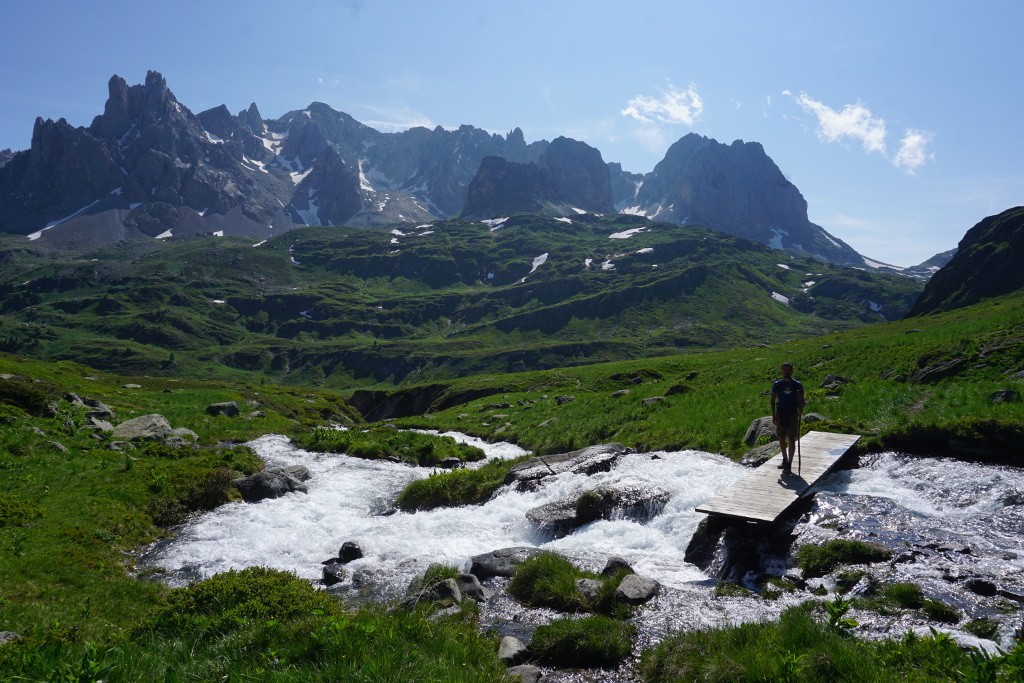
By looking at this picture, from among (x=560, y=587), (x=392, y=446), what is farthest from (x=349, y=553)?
(x=392, y=446)

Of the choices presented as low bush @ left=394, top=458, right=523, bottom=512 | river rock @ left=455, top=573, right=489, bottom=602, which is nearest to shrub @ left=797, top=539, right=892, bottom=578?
river rock @ left=455, top=573, right=489, bottom=602

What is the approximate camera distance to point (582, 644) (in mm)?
11211

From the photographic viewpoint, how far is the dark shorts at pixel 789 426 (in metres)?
20.2

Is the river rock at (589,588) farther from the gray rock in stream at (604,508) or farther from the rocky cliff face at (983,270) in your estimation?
the rocky cliff face at (983,270)

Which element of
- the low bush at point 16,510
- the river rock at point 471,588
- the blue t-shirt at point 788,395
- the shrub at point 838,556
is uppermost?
the blue t-shirt at point 788,395

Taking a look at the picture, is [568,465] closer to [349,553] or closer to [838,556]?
[349,553]

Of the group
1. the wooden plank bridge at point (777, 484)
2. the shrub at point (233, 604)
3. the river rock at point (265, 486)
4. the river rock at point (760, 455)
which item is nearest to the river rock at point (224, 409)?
the river rock at point (265, 486)

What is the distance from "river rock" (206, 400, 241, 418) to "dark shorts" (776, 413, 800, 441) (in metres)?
45.0

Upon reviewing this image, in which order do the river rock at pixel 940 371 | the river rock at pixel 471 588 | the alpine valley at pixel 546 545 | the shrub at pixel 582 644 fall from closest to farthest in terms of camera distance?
the alpine valley at pixel 546 545, the shrub at pixel 582 644, the river rock at pixel 471 588, the river rock at pixel 940 371

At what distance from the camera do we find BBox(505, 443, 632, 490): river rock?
2700 centimetres

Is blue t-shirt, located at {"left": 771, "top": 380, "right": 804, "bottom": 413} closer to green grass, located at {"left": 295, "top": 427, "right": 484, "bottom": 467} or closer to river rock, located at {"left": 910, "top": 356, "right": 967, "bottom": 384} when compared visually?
river rock, located at {"left": 910, "top": 356, "right": 967, "bottom": 384}

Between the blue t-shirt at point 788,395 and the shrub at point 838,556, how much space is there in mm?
6620

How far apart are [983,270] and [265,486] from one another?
199 m

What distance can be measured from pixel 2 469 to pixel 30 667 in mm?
22742
